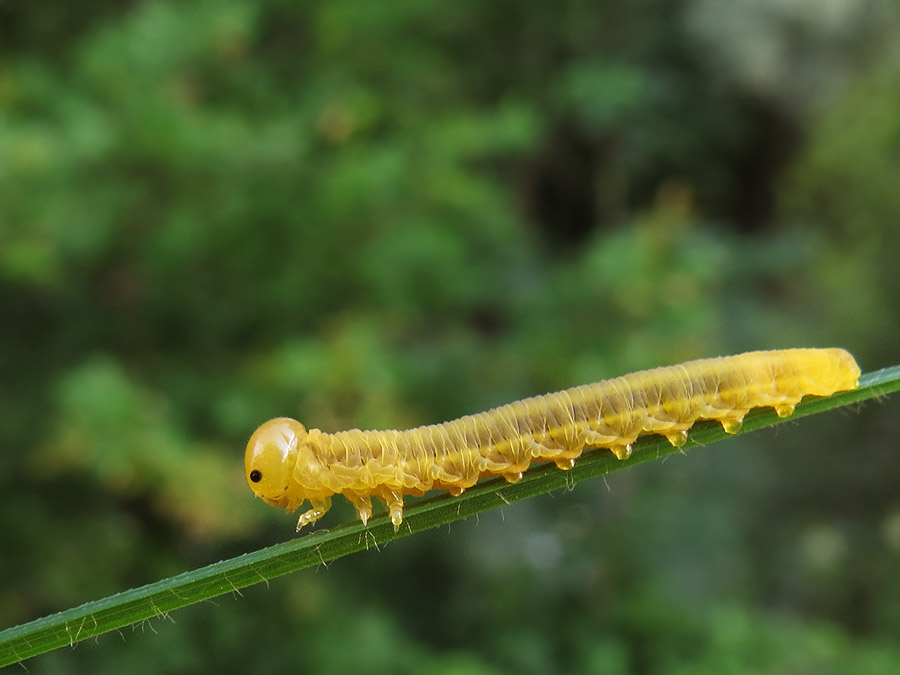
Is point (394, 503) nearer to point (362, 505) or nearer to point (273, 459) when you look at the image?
point (362, 505)

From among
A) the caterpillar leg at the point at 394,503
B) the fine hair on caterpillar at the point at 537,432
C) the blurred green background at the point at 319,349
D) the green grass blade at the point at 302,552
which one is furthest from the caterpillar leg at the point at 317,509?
the blurred green background at the point at 319,349

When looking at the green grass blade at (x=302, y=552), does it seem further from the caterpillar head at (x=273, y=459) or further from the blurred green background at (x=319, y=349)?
the blurred green background at (x=319, y=349)

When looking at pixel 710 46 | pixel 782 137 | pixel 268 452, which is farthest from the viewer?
pixel 782 137

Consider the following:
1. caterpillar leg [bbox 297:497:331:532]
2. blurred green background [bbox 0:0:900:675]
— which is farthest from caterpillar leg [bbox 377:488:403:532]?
blurred green background [bbox 0:0:900:675]

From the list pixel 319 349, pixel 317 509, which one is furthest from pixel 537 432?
pixel 319 349

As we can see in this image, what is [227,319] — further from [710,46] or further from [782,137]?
[782,137]

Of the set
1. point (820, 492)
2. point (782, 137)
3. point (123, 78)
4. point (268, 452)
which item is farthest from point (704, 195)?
point (268, 452)
